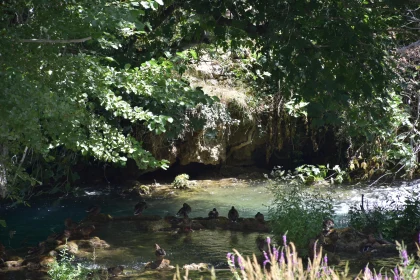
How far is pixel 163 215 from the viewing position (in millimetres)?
12945

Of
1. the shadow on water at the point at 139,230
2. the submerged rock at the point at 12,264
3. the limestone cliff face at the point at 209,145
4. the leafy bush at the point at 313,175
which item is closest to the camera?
the submerged rock at the point at 12,264

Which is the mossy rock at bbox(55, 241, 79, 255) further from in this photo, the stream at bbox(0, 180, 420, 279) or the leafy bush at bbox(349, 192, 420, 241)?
the leafy bush at bbox(349, 192, 420, 241)

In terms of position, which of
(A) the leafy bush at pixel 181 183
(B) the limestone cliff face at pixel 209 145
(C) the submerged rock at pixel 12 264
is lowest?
(C) the submerged rock at pixel 12 264

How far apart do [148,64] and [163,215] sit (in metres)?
4.43

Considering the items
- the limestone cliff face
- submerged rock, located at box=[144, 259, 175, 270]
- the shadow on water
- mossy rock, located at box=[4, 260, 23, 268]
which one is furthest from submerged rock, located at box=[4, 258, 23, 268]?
the limestone cliff face

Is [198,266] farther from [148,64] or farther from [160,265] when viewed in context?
[148,64]

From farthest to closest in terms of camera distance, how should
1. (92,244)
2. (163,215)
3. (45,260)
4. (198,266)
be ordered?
(163,215) < (92,244) < (45,260) < (198,266)

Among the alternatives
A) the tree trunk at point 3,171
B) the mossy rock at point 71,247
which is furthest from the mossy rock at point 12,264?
the tree trunk at point 3,171

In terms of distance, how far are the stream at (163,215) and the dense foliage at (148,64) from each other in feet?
4.61

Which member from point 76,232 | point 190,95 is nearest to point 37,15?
point 190,95

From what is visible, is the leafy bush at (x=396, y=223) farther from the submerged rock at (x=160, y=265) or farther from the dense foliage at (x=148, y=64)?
the submerged rock at (x=160, y=265)

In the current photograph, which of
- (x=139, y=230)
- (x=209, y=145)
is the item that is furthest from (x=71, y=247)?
(x=209, y=145)

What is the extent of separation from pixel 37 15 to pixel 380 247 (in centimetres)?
552

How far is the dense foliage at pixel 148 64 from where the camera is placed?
20.9ft
